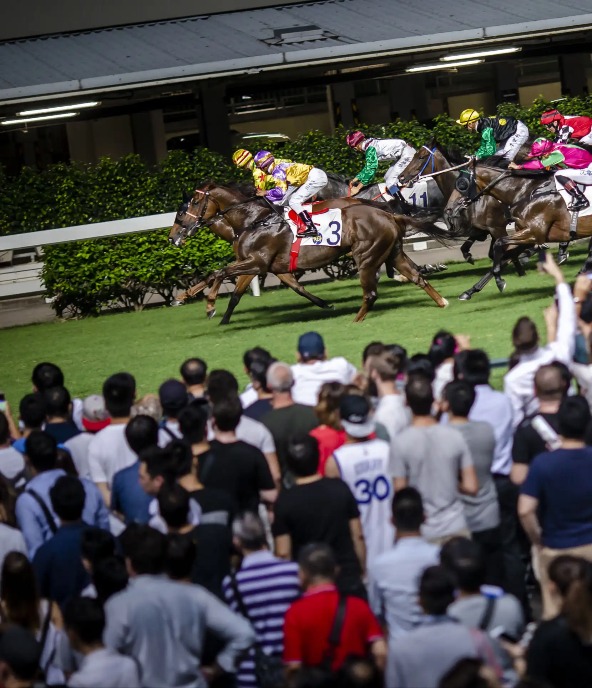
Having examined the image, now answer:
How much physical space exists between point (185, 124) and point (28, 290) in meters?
7.94

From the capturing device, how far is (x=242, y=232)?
50.4 feet

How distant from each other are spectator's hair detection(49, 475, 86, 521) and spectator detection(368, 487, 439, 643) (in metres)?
1.28

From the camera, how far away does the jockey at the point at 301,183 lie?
14938 mm

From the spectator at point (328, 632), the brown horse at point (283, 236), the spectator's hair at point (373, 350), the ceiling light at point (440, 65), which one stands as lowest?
the spectator at point (328, 632)

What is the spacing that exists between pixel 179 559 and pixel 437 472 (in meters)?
1.34

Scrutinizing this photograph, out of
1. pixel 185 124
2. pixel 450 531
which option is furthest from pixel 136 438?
pixel 185 124

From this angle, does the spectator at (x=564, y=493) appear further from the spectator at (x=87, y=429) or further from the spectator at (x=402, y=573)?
the spectator at (x=87, y=429)

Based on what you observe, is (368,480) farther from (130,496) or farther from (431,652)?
(431,652)

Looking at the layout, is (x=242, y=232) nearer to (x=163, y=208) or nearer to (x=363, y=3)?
(x=163, y=208)

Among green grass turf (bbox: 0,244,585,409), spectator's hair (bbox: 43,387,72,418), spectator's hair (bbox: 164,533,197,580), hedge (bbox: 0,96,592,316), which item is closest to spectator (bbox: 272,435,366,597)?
spectator's hair (bbox: 164,533,197,580)

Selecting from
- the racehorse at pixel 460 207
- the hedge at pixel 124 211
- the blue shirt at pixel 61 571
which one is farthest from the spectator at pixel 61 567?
the hedge at pixel 124 211

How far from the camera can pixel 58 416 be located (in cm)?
733

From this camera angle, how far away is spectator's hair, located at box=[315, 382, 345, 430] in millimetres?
6484

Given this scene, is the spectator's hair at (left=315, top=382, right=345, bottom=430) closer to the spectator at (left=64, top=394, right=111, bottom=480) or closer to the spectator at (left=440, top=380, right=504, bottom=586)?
the spectator at (left=440, top=380, right=504, bottom=586)
